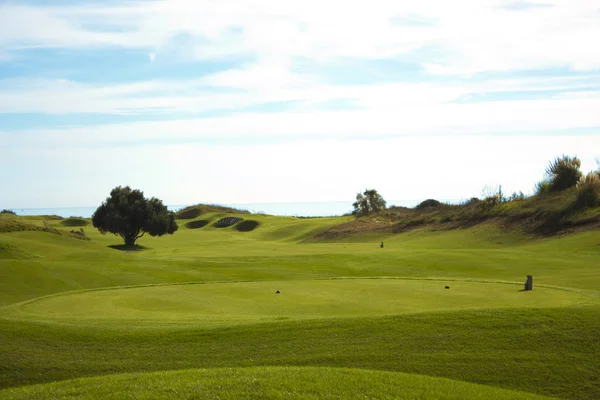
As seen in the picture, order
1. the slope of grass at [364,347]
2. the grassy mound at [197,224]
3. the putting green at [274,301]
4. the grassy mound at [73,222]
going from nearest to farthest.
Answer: the slope of grass at [364,347]
the putting green at [274,301]
the grassy mound at [73,222]
the grassy mound at [197,224]

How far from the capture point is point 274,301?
18422 millimetres

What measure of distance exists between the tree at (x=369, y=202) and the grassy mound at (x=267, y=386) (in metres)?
64.3

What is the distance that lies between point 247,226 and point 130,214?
30687 millimetres

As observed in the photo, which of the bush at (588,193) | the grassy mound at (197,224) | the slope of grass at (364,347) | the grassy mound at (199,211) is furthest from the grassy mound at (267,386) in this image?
the grassy mound at (199,211)

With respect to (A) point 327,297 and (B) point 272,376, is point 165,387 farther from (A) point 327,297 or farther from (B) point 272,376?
(A) point 327,297

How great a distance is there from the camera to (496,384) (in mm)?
10016

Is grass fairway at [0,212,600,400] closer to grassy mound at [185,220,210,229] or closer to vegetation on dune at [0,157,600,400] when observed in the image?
vegetation on dune at [0,157,600,400]

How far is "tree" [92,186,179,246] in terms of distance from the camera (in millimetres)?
53188

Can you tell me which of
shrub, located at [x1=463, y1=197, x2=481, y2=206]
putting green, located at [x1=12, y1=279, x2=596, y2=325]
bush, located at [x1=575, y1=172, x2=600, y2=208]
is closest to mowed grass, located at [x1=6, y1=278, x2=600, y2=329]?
putting green, located at [x1=12, y1=279, x2=596, y2=325]

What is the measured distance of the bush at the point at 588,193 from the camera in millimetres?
43250

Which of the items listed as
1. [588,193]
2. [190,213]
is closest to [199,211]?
[190,213]

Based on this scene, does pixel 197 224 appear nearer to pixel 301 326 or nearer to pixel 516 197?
pixel 516 197

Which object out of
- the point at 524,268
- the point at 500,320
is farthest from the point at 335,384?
the point at 524,268

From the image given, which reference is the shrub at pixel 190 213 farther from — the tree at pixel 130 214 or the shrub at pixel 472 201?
the shrub at pixel 472 201
